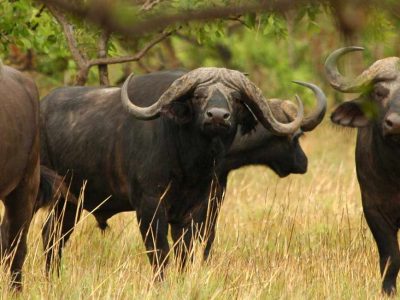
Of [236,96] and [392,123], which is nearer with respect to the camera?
[392,123]

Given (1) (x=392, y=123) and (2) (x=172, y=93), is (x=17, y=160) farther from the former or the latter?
(1) (x=392, y=123)

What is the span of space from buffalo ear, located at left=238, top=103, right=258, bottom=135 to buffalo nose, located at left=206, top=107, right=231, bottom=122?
0.61 metres

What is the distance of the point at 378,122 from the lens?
5508mm

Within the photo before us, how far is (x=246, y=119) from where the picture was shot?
20.4 ft

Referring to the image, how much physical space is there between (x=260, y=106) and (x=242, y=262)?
3.36 feet

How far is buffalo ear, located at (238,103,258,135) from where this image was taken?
612cm

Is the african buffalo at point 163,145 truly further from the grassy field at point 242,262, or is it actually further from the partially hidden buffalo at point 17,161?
the partially hidden buffalo at point 17,161

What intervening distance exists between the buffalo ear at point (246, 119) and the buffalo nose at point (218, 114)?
61cm

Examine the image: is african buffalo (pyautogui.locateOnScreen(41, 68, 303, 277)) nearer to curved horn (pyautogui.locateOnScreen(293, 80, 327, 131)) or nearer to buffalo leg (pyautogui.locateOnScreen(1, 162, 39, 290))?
curved horn (pyautogui.locateOnScreen(293, 80, 327, 131))

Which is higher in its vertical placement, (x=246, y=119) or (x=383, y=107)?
(x=383, y=107)

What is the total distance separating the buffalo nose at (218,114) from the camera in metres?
5.43

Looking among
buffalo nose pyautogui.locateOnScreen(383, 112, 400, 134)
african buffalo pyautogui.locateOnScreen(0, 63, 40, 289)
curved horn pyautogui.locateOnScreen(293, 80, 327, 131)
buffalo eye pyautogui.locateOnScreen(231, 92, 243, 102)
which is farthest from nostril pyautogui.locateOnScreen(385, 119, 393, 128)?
african buffalo pyautogui.locateOnScreen(0, 63, 40, 289)

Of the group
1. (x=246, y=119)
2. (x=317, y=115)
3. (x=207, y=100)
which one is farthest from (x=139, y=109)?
(x=317, y=115)

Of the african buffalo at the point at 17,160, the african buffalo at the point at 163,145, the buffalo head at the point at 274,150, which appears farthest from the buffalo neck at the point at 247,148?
the african buffalo at the point at 17,160
